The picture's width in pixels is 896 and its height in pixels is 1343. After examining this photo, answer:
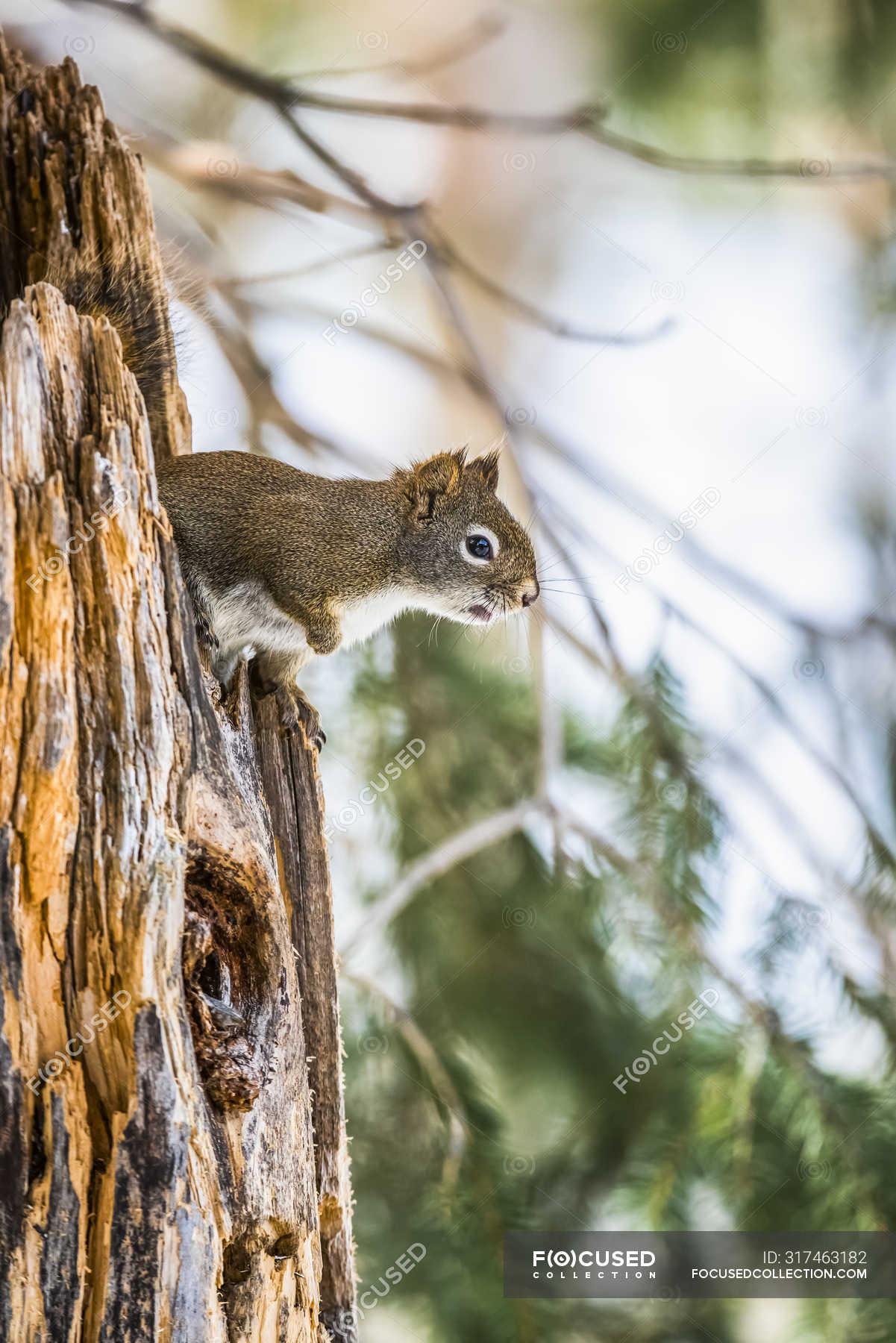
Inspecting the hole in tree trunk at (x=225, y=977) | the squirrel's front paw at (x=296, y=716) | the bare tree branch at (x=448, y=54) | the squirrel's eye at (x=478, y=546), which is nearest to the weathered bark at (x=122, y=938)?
the hole in tree trunk at (x=225, y=977)

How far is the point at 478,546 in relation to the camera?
114 centimetres

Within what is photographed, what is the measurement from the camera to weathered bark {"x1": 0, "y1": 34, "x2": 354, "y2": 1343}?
2.19ft

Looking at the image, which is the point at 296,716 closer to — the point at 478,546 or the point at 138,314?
the point at 478,546

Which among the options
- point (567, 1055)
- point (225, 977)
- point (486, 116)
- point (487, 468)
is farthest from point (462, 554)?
point (486, 116)

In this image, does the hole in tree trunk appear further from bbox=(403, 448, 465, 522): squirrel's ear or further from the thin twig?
the thin twig

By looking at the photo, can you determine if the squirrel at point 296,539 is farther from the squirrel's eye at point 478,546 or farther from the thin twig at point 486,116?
the thin twig at point 486,116

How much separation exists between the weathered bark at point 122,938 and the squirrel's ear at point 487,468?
0.46 metres

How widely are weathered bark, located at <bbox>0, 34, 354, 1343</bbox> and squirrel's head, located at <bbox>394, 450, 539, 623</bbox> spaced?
0.33 m

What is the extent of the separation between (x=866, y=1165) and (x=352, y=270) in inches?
53.0

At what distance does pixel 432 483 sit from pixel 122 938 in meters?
0.63

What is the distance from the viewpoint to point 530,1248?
1297 millimetres

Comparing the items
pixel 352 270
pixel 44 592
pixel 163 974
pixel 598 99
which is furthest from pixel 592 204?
pixel 163 974

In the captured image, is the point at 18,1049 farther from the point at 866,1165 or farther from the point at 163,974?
the point at 866,1165

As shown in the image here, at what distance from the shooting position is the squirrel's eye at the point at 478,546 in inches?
44.8
